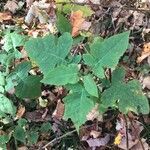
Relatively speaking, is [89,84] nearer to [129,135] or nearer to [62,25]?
[62,25]

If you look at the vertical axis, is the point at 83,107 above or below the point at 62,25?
below

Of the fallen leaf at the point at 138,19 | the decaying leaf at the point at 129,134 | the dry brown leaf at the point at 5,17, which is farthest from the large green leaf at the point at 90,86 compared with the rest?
the dry brown leaf at the point at 5,17

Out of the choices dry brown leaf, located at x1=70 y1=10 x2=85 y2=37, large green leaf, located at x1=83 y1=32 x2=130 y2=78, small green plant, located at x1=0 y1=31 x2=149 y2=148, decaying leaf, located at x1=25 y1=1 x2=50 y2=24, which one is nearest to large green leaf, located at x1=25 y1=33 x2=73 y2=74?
small green plant, located at x1=0 y1=31 x2=149 y2=148

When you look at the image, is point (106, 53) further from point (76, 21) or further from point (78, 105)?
point (76, 21)

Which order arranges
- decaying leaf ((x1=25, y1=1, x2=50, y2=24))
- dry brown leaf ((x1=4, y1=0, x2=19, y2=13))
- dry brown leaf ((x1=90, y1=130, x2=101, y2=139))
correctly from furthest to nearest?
1. dry brown leaf ((x1=4, y1=0, x2=19, y2=13))
2. decaying leaf ((x1=25, y1=1, x2=50, y2=24))
3. dry brown leaf ((x1=90, y1=130, x2=101, y2=139))

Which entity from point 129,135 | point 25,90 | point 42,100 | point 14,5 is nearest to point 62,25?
point 25,90

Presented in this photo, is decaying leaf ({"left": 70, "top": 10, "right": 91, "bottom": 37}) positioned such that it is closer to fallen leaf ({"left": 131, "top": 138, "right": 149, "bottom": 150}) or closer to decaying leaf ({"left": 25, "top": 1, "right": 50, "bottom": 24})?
decaying leaf ({"left": 25, "top": 1, "right": 50, "bottom": 24})
